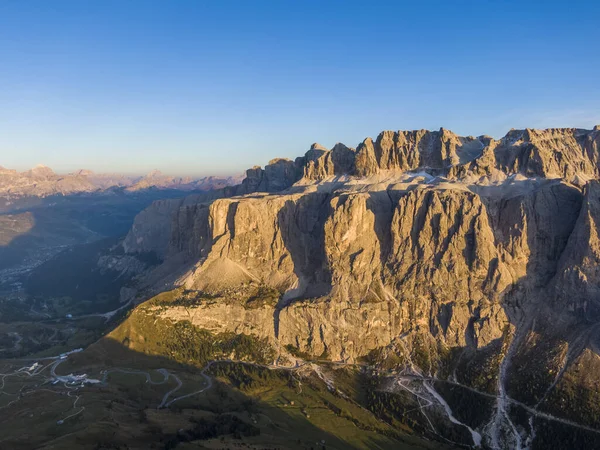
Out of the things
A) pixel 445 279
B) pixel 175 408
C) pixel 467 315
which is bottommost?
pixel 175 408

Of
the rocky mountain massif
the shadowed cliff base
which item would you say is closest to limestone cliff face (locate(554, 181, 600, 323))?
the rocky mountain massif

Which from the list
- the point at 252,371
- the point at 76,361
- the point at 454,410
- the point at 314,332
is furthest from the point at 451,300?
the point at 76,361

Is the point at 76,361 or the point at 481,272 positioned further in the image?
the point at 481,272

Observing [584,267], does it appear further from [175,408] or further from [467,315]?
[175,408]

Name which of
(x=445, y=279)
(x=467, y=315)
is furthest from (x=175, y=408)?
(x=445, y=279)

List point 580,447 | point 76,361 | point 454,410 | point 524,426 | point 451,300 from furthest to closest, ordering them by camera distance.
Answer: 1. point 451,300
2. point 76,361
3. point 454,410
4. point 524,426
5. point 580,447

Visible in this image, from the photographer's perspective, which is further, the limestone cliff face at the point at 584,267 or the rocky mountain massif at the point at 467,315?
the limestone cliff face at the point at 584,267

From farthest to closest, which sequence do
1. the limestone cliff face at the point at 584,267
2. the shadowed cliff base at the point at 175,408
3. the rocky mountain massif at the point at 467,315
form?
the limestone cliff face at the point at 584,267 < the rocky mountain massif at the point at 467,315 < the shadowed cliff base at the point at 175,408

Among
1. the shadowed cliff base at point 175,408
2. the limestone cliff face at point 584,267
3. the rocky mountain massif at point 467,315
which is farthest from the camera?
the limestone cliff face at point 584,267

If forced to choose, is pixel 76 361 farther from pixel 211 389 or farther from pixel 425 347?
pixel 425 347

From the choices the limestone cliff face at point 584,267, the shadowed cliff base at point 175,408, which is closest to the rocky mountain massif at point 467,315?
the limestone cliff face at point 584,267

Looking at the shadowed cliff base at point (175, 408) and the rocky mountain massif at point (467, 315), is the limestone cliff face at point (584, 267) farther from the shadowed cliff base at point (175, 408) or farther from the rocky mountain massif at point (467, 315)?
the shadowed cliff base at point (175, 408)
